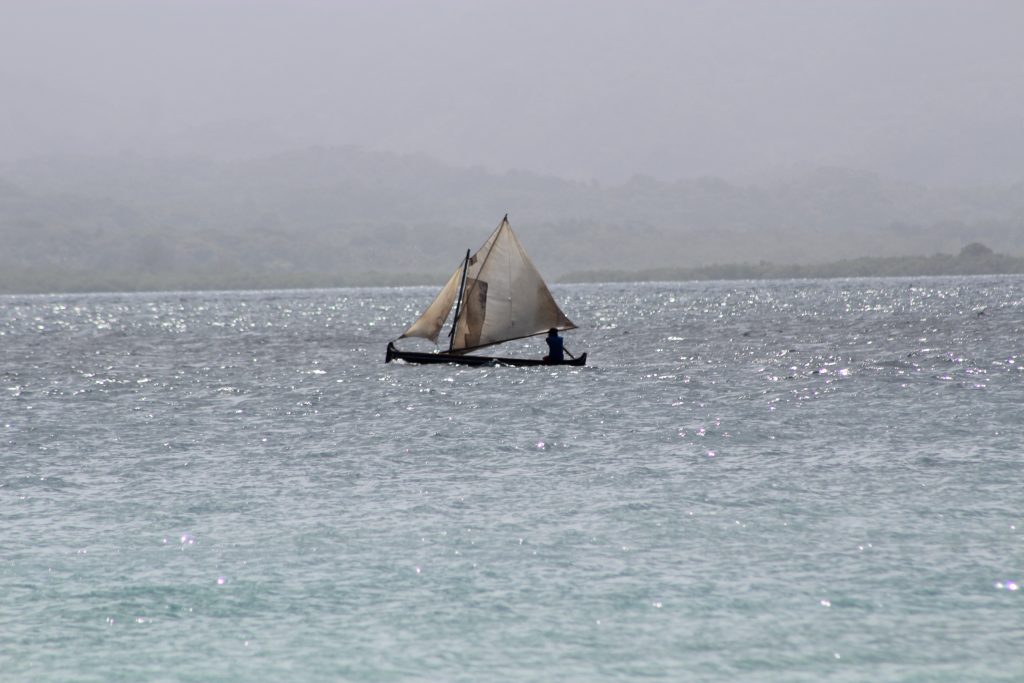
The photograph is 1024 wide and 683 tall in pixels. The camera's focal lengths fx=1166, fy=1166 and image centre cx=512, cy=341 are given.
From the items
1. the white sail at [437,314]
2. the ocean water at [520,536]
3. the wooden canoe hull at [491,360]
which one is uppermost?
the white sail at [437,314]

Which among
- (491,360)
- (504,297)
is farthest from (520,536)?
(491,360)

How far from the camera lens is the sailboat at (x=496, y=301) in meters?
59.2

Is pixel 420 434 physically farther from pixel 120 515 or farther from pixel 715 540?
pixel 715 540

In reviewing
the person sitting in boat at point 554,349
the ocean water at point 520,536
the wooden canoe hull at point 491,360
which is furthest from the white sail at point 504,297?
the ocean water at point 520,536

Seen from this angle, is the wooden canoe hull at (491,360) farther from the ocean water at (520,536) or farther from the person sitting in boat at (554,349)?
the ocean water at (520,536)

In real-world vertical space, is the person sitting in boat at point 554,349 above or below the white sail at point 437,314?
below

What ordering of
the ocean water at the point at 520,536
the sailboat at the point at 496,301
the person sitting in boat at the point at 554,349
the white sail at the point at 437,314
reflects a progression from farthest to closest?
1. the person sitting in boat at the point at 554,349
2. the sailboat at the point at 496,301
3. the white sail at the point at 437,314
4. the ocean water at the point at 520,536

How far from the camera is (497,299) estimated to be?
6050cm

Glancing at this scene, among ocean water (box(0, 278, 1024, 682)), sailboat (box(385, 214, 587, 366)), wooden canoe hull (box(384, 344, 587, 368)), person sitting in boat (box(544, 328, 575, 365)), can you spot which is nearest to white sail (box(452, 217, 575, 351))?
sailboat (box(385, 214, 587, 366))

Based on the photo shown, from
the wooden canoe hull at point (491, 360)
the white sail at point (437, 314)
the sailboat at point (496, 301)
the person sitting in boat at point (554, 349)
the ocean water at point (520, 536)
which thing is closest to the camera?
the ocean water at point (520, 536)

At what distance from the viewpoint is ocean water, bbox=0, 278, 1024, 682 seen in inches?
670

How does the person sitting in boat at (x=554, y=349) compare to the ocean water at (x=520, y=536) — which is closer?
the ocean water at (x=520, y=536)

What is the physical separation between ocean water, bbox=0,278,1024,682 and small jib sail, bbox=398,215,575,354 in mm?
8577

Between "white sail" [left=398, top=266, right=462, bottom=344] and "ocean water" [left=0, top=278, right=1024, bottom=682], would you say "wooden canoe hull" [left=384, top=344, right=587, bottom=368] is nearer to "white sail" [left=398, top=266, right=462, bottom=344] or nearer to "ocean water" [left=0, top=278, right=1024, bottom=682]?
"white sail" [left=398, top=266, right=462, bottom=344]
